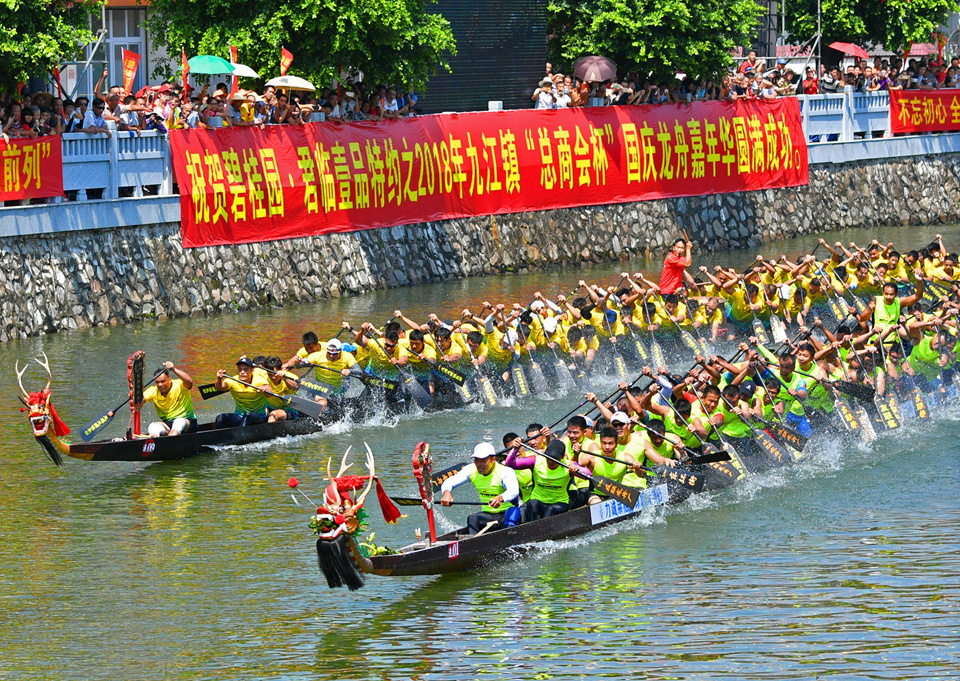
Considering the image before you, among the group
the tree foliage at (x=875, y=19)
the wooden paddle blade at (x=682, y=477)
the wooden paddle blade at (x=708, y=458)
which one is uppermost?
the tree foliage at (x=875, y=19)

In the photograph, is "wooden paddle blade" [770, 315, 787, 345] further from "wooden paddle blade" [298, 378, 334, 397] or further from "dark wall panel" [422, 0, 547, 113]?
"dark wall panel" [422, 0, 547, 113]

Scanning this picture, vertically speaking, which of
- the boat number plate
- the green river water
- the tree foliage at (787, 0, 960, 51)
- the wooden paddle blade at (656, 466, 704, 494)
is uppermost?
the tree foliage at (787, 0, 960, 51)

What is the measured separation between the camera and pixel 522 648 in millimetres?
14031

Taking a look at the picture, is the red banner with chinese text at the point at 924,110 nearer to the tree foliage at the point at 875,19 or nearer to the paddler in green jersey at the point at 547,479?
the tree foliage at the point at 875,19

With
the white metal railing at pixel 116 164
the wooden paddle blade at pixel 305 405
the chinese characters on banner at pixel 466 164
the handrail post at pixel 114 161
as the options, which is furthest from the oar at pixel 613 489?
the chinese characters on banner at pixel 466 164

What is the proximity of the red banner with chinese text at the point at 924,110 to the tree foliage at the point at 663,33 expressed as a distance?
6.30 meters

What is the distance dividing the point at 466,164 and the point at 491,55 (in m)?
6.52

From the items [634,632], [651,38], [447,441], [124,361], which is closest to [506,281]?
[651,38]

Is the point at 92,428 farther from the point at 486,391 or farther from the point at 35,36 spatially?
the point at 35,36

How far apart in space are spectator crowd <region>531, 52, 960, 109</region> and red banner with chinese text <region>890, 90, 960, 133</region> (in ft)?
1.07

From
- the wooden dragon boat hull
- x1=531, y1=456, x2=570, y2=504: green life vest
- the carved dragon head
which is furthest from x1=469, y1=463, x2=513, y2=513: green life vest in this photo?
the carved dragon head

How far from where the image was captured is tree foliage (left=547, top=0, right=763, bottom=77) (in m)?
38.2

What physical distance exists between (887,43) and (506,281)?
55.8 feet

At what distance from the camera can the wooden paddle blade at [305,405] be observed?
72.2ft
